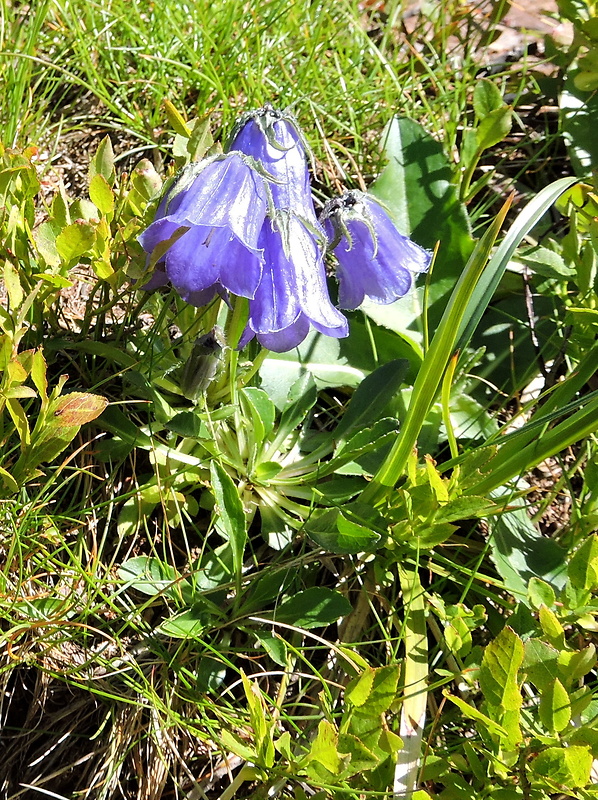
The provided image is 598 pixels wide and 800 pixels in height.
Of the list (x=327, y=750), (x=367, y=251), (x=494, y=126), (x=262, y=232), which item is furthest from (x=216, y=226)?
(x=494, y=126)

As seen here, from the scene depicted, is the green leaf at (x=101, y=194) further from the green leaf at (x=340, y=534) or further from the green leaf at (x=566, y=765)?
the green leaf at (x=566, y=765)

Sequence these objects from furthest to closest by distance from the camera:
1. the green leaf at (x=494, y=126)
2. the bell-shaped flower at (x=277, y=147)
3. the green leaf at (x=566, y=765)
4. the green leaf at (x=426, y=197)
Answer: the green leaf at (x=426, y=197), the green leaf at (x=494, y=126), the bell-shaped flower at (x=277, y=147), the green leaf at (x=566, y=765)

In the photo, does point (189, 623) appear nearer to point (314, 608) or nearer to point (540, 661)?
point (314, 608)

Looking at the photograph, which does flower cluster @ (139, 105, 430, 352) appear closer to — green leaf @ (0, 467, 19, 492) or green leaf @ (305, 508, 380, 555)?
green leaf @ (305, 508, 380, 555)

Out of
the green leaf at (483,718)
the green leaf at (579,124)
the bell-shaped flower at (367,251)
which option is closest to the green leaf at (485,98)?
the green leaf at (579,124)

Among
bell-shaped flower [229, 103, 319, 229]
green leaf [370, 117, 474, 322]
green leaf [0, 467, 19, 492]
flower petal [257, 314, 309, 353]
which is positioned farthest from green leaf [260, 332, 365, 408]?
green leaf [0, 467, 19, 492]
